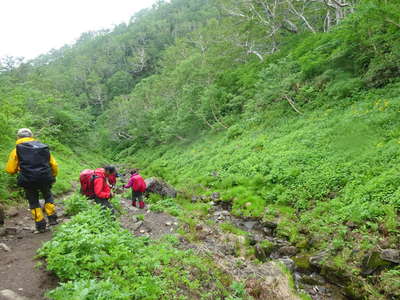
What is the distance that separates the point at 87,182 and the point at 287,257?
21.6ft

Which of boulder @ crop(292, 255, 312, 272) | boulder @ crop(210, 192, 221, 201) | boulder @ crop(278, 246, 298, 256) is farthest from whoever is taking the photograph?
boulder @ crop(210, 192, 221, 201)

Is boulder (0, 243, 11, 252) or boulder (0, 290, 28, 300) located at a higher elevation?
boulder (0, 290, 28, 300)

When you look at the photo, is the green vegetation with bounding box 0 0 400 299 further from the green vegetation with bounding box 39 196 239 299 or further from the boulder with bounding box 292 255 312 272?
the boulder with bounding box 292 255 312 272

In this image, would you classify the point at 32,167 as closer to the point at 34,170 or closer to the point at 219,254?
the point at 34,170

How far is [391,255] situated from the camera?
7.45 m

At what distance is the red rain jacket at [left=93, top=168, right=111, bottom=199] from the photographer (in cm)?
736

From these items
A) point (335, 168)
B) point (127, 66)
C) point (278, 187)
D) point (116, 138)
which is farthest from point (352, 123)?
point (127, 66)

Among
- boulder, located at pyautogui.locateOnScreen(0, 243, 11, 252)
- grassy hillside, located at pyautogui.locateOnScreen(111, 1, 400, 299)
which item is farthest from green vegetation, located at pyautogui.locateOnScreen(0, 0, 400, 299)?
boulder, located at pyautogui.locateOnScreen(0, 243, 11, 252)

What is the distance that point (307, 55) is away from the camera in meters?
21.8

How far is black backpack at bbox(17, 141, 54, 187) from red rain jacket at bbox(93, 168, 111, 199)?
1381 millimetres

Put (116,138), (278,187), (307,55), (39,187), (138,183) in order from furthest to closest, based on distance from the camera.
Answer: (116,138), (307,55), (278,187), (138,183), (39,187)

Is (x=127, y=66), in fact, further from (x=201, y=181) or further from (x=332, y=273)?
(x=332, y=273)

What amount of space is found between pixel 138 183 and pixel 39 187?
5.40 m

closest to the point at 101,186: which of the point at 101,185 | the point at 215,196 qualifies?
the point at 101,185
